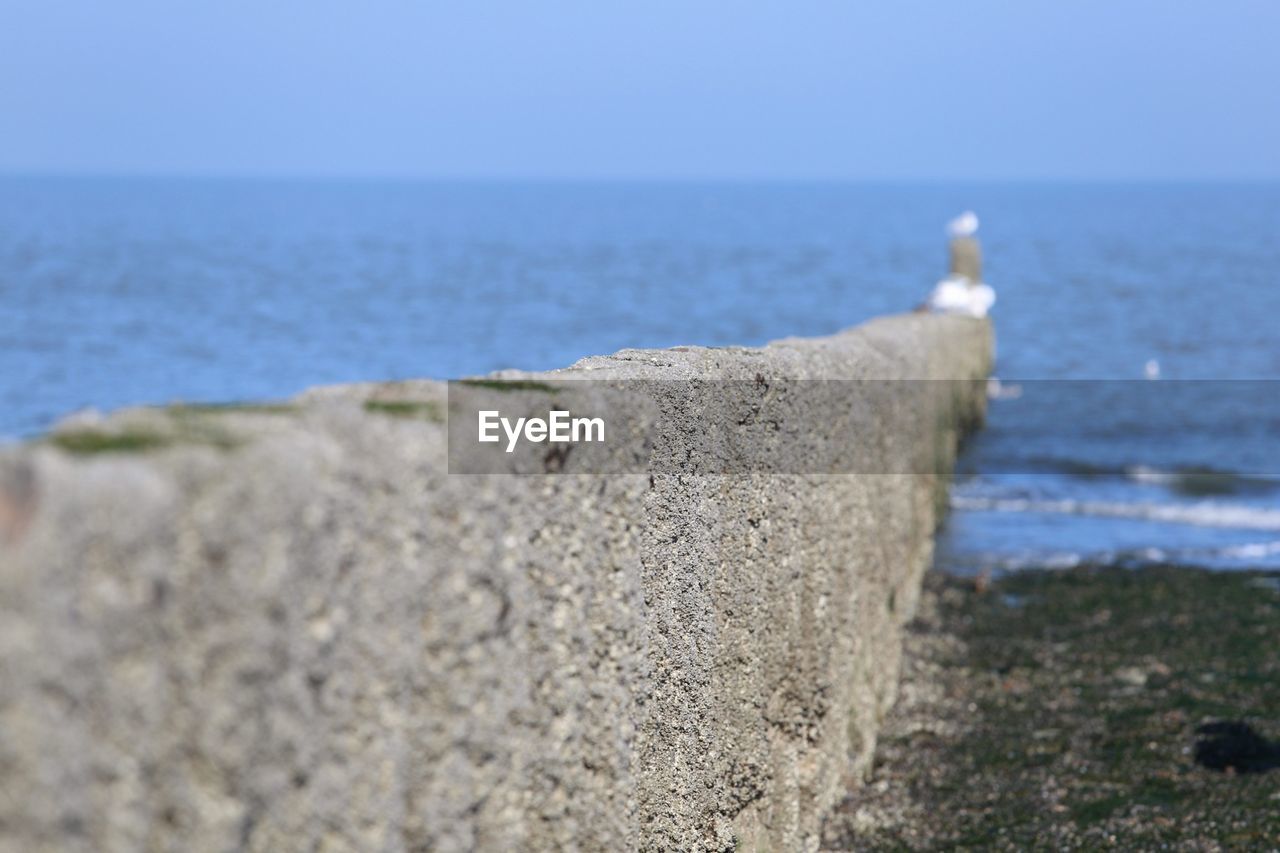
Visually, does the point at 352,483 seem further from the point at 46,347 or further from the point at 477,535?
the point at 46,347

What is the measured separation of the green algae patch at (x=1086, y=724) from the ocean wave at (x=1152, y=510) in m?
4.29

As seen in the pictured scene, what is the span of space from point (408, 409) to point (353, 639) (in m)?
0.66

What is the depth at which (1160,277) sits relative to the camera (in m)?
65.9

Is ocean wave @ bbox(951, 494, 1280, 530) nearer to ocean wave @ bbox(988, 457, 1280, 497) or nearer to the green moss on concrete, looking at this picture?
ocean wave @ bbox(988, 457, 1280, 497)

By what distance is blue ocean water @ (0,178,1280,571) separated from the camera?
20.0 metres

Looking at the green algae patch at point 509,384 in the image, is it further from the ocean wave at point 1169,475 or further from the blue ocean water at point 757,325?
the ocean wave at point 1169,475

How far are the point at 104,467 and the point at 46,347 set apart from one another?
122 ft

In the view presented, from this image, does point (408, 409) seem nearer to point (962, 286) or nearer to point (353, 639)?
point (353, 639)

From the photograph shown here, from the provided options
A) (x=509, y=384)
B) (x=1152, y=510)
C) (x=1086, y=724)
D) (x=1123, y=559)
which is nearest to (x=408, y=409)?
(x=509, y=384)

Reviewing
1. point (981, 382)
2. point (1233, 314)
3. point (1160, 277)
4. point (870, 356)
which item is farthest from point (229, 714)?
point (1160, 277)

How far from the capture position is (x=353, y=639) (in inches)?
126

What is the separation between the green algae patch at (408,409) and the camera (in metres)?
3.56

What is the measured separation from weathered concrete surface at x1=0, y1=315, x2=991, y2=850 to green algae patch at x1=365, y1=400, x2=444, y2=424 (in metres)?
0.01

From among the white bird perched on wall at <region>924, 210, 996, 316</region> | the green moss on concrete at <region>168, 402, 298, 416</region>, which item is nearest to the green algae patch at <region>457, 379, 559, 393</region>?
the green moss on concrete at <region>168, 402, 298, 416</region>
